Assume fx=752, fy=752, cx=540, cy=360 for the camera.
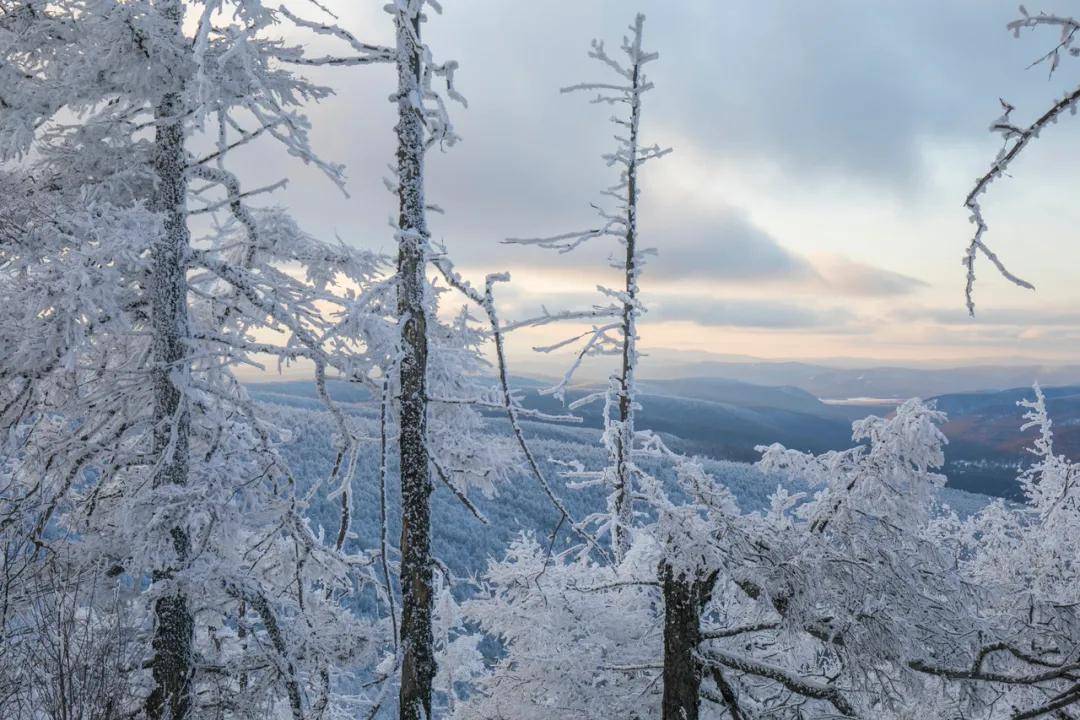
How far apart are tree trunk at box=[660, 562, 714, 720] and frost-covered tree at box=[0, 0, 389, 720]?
10.9ft

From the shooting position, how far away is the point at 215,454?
27.2 ft

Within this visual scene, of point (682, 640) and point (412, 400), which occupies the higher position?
point (412, 400)

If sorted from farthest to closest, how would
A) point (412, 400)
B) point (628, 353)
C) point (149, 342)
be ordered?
point (628, 353) → point (149, 342) → point (412, 400)

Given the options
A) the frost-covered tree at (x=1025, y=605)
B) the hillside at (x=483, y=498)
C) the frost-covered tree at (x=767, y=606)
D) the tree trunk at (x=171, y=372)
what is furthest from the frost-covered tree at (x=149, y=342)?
the hillside at (x=483, y=498)

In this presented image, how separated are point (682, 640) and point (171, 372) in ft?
18.5

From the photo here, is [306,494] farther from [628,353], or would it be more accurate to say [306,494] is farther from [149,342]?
[628,353]

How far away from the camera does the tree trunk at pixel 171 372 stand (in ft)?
25.2

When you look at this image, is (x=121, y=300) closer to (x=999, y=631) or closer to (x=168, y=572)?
(x=168, y=572)

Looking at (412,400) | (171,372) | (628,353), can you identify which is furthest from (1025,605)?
(171,372)

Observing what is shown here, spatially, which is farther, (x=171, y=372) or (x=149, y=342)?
(x=149, y=342)

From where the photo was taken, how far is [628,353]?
1480 centimetres

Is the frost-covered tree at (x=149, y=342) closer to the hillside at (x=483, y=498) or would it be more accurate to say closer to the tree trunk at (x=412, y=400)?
the tree trunk at (x=412, y=400)

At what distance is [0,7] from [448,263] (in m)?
5.09

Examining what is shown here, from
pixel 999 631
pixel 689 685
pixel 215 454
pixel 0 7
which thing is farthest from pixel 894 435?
pixel 0 7
